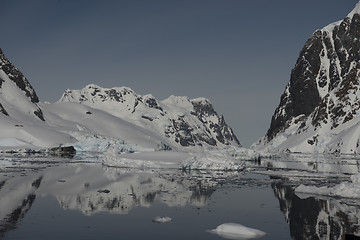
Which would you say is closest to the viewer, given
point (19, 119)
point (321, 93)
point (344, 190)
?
point (344, 190)

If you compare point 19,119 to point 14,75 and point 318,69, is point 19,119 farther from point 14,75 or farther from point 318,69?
point 318,69

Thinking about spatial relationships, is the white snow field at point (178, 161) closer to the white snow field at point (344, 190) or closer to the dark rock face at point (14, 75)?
the white snow field at point (344, 190)

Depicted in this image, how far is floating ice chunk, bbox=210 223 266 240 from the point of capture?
15891 millimetres

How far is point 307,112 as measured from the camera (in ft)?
541

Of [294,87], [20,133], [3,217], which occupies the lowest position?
[3,217]

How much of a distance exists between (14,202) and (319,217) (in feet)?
49.0

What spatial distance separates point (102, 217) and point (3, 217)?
13.4ft

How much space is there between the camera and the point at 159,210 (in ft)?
69.3

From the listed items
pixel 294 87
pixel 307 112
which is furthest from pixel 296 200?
pixel 294 87

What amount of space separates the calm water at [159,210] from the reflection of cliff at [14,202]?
34mm

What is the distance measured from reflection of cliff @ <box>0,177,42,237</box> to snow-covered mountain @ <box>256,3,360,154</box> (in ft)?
318

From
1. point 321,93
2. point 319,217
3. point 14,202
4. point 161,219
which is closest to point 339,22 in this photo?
point 321,93

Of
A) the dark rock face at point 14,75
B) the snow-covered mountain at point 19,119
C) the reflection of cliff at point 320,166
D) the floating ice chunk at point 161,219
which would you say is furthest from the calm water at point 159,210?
the dark rock face at point 14,75

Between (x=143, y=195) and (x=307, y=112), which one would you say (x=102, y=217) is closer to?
(x=143, y=195)
